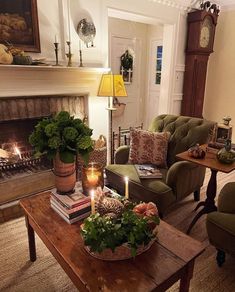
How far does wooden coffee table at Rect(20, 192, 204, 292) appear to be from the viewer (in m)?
1.02

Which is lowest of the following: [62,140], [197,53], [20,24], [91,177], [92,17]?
[91,177]

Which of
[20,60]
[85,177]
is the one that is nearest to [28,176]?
[20,60]

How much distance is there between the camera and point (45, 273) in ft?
5.47

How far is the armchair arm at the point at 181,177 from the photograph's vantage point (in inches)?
80.7

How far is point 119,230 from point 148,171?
1.17m

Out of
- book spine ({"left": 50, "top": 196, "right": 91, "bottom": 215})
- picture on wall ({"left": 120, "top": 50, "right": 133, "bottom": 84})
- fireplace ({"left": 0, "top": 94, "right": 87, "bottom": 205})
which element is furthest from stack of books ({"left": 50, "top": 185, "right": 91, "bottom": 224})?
picture on wall ({"left": 120, "top": 50, "right": 133, "bottom": 84})

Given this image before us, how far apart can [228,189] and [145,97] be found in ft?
12.9

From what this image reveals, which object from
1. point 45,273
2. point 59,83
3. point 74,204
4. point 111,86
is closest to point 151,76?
point 111,86

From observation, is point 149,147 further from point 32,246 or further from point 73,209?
point 32,246

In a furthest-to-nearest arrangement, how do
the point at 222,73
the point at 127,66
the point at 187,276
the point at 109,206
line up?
the point at 127,66 < the point at 222,73 < the point at 109,206 < the point at 187,276

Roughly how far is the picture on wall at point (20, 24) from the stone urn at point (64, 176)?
147 centimetres

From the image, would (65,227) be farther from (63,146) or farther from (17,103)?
(17,103)

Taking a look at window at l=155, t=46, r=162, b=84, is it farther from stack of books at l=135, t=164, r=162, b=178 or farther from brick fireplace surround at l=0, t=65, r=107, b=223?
stack of books at l=135, t=164, r=162, b=178

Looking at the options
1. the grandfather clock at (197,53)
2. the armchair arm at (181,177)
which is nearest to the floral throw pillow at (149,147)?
the armchair arm at (181,177)
